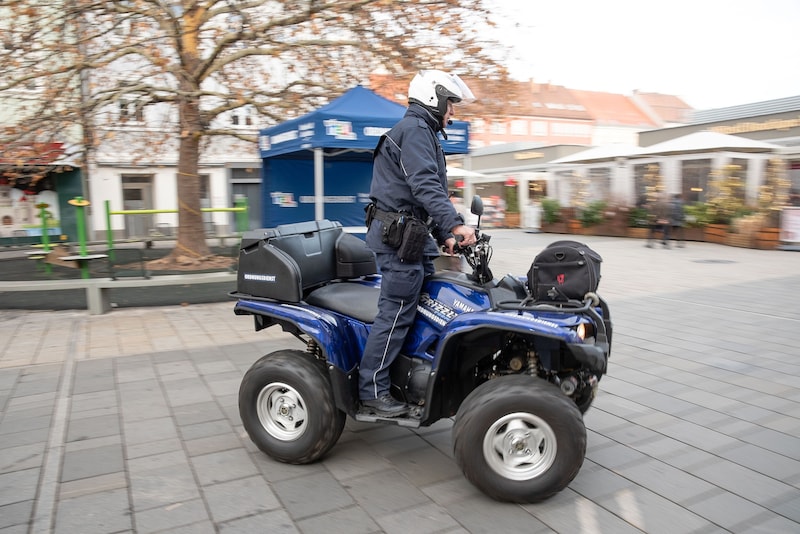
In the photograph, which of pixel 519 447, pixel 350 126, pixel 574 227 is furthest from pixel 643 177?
pixel 519 447

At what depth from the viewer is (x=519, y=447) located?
291 cm

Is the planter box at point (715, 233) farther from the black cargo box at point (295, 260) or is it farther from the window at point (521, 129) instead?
the window at point (521, 129)

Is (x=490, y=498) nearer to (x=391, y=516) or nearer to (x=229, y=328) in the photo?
(x=391, y=516)

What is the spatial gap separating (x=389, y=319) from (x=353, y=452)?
3.24ft

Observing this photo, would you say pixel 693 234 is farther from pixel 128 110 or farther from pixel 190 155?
pixel 128 110

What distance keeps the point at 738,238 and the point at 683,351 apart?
11644 mm

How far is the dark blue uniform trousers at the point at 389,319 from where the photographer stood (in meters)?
3.17

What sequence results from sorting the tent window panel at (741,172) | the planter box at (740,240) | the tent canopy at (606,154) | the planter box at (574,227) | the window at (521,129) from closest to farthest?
the planter box at (740,240) < the tent window panel at (741,172) < the tent canopy at (606,154) < the planter box at (574,227) < the window at (521,129)

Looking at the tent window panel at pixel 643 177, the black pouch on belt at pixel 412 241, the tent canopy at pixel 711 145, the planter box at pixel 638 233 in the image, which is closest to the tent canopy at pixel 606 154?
the tent window panel at pixel 643 177

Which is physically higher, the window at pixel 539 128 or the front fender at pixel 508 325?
the window at pixel 539 128

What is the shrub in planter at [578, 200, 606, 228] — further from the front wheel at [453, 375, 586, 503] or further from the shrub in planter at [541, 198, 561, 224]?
the front wheel at [453, 375, 586, 503]

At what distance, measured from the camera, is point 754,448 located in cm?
358

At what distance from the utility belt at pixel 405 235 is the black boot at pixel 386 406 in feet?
2.74

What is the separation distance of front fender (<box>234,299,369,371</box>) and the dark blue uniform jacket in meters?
0.53
